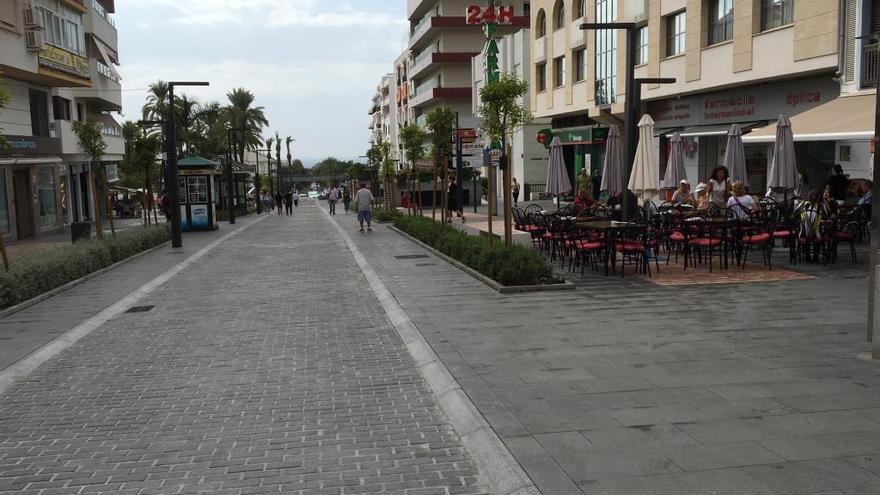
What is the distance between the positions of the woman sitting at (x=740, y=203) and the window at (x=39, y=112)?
83.9ft

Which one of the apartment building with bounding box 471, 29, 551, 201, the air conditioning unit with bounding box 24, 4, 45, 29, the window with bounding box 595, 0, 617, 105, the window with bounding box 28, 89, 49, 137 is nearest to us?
the air conditioning unit with bounding box 24, 4, 45, 29

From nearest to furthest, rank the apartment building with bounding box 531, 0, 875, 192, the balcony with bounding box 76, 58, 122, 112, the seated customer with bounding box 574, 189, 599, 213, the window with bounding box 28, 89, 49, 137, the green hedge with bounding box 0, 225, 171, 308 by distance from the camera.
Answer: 1. the green hedge with bounding box 0, 225, 171, 308
2. the seated customer with bounding box 574, 189, 599, 213
3. the apartment building with bounding box 531, 0, 875, 192
4. the window with bounding box 28, 89, 49, 137
5. the balcony with bounding box 76, 58, 122, 112

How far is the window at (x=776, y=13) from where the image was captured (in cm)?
2108

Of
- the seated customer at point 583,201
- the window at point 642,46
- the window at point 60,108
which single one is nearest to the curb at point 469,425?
the seated customer at point 583,201

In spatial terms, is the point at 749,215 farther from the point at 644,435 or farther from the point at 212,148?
the point at 212,148

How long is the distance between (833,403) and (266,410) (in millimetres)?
4219

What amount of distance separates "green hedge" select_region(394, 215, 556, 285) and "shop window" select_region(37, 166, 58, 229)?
2024cm

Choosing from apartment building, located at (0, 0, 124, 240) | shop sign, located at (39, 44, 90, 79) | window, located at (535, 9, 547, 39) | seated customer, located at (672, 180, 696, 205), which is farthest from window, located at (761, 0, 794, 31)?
shop sign, located at (39, 44, 90, 79)

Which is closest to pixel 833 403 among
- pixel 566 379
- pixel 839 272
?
pixel 566 379

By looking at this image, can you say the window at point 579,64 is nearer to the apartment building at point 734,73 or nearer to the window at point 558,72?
the apartment building at point 734,73

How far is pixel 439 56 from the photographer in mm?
63250

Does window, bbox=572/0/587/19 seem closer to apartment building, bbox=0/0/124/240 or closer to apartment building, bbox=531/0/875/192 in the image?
apartment building, bbox=531/0/875/192

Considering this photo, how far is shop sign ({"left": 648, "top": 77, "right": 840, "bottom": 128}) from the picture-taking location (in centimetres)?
2122

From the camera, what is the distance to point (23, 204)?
1155 inches
